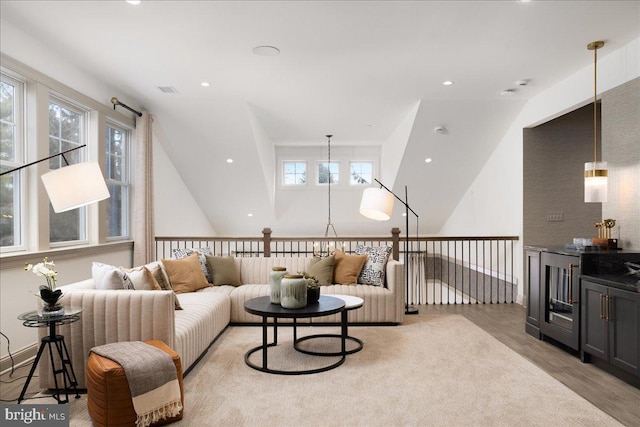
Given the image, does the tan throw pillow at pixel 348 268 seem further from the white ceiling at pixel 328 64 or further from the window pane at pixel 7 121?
the window pane at pixel 7 121

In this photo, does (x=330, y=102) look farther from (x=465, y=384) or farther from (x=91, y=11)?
(x=465, y=384)

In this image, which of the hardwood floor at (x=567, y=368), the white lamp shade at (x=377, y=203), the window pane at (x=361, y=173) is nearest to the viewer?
the hardwood floor at (x=567, y=368)

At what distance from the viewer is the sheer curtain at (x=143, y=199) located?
231 inches

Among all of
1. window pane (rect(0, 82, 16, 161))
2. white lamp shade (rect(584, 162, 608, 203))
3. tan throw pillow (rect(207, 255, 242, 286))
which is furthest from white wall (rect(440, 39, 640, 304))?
window pane (rect(0, 82, 16, 161))

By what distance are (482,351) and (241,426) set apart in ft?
7.90

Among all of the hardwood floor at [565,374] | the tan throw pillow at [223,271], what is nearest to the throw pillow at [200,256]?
the tan throw pillow at [223,271]

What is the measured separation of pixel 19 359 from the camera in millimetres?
3699

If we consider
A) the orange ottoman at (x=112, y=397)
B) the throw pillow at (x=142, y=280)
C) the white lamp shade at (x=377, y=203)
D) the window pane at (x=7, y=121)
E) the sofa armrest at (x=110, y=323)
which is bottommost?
the orange ottoman at (x=112, y=397)

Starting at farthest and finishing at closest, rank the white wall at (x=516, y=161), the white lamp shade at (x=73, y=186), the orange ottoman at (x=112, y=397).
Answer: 1. the white wall at (x=516, y=161)
2. the white lamp shade at (x=73, y=186)
3. the orange ottoman at (x=112, y=397)

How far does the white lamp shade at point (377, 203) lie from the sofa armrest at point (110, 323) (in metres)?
2.54

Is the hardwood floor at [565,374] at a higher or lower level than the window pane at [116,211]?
lower

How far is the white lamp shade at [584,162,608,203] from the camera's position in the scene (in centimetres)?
384

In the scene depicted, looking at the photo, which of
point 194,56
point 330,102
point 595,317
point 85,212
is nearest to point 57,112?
point 85,212

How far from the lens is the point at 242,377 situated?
338 centimetres
